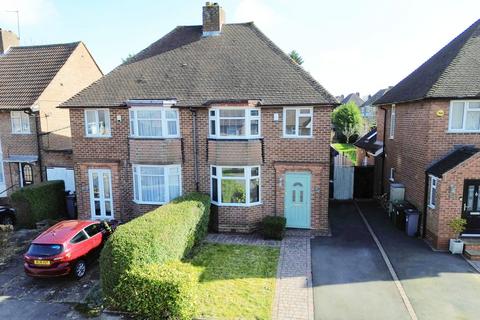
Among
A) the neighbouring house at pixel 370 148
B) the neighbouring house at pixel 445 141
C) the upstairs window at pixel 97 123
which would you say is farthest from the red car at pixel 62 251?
the neighbouring house at pixel 370 148

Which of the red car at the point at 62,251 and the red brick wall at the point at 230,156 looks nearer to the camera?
the red car at the point at 62,251

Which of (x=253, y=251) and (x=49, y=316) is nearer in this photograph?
(x=49, y=316)

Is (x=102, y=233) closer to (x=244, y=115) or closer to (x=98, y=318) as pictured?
(x=98, y=318)

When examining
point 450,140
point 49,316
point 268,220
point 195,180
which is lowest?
point 49,316

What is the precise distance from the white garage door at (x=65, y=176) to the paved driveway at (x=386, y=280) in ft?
41.5

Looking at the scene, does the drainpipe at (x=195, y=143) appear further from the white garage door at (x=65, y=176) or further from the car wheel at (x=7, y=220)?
the car wheel at (x=7, y=220)

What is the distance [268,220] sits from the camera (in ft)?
44.8

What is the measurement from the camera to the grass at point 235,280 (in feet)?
27.9

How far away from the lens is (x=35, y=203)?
15.5 metres

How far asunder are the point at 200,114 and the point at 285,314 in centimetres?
872

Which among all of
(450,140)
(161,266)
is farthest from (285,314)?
(450,140)

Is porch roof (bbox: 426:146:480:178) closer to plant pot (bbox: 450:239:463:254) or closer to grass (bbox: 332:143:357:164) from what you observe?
plant pot (bbox: 450:239:463:254)

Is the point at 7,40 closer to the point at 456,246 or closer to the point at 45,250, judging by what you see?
the point at 45,250

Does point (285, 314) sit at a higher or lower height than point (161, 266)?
lower
